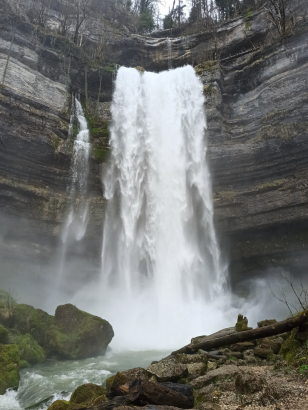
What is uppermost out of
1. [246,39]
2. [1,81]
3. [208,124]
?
[246,39]

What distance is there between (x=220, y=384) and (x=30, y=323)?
8.80 meters

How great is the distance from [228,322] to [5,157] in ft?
47.4

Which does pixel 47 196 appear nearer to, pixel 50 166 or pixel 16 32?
pixel 50 166

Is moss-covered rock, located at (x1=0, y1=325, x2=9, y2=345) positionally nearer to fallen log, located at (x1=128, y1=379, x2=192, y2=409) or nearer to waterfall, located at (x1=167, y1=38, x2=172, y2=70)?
fallen log, located at (x1=128, y1=379, x2=192, y2=409)

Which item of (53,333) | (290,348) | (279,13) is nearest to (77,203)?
(53,333)

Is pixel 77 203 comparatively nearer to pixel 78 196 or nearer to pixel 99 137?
pixel 78 196

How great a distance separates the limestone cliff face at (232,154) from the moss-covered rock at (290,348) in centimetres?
1176

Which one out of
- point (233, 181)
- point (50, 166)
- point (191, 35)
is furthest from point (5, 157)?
point (191, 35)

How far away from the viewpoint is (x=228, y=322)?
15828mm

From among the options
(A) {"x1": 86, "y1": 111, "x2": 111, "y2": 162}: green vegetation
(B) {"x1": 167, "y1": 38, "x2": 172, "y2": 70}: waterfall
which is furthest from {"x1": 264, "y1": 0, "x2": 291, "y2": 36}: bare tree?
(A) {"x1": 86, "y1": 111, "x2": 111, "y2": 162}: green vegetation

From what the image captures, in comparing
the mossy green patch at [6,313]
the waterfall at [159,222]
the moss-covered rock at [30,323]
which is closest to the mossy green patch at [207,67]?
the waterfall at [159,222]

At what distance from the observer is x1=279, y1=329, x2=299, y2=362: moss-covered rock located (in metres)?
5.64

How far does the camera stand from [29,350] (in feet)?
32.8

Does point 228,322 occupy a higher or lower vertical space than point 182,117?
lower
